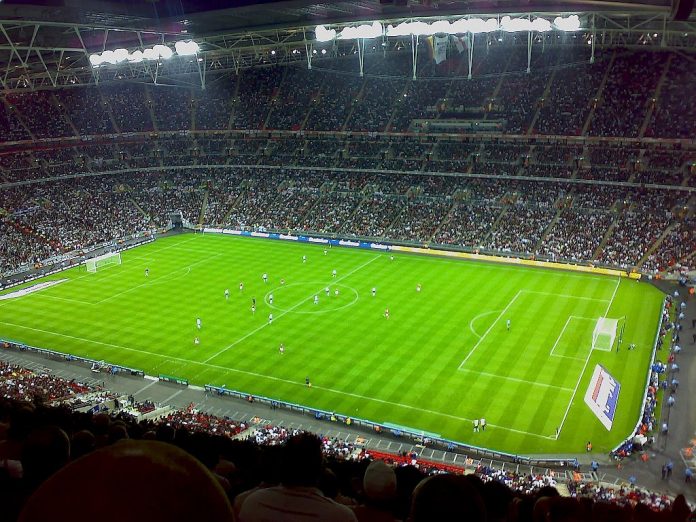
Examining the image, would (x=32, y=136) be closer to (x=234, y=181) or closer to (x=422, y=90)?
(x=234, y=181)

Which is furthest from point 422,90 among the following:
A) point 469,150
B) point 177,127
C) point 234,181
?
point 177,127

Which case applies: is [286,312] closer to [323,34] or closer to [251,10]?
[251,10]

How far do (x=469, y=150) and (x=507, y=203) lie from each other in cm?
1006

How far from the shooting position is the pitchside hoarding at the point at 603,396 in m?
27.3

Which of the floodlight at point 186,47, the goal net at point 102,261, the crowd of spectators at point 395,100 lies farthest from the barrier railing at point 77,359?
the crowd of spectators at point 395,100

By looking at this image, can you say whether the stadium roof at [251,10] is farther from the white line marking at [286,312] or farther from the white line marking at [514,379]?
the white line marking at [286,312]

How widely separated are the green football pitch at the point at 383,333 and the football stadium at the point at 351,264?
231 mm

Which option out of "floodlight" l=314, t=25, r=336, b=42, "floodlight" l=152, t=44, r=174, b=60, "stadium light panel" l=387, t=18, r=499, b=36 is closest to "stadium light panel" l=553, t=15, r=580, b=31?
"stadium light panel" l=387, t=18, r=499, b=36

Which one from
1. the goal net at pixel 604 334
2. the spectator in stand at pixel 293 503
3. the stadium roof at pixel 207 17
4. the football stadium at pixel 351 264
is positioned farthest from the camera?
the goal net at pixel 604 334

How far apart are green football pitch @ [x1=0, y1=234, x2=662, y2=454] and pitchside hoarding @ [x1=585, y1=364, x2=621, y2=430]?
2.23 feet

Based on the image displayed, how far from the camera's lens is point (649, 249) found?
1994 inches

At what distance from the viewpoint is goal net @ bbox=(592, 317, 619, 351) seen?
35281mm

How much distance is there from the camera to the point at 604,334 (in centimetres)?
3622

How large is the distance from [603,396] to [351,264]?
1153 inches
